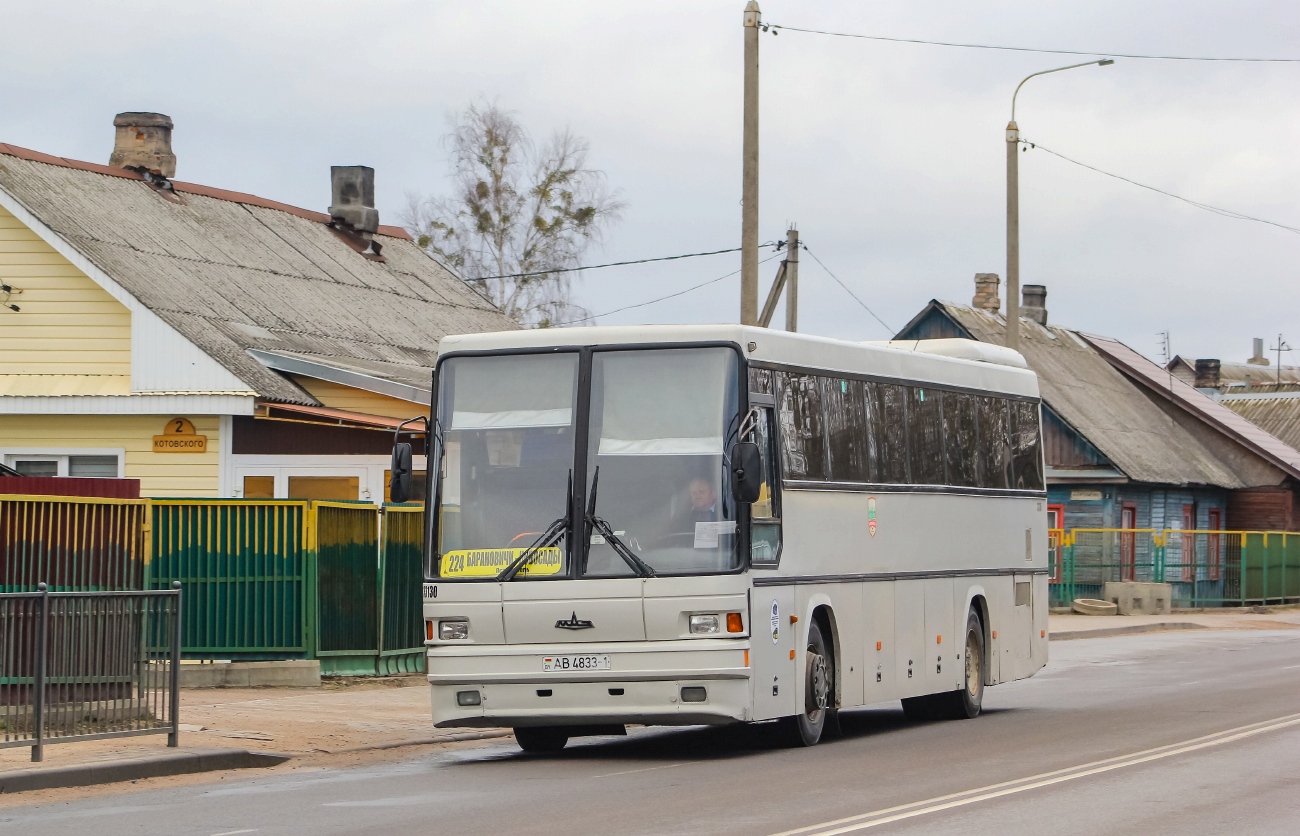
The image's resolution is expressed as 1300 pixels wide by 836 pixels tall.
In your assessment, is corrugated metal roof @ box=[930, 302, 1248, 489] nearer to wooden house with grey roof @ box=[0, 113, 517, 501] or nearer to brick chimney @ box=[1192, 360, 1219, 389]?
brick chimney @ box=[1192, 360, 1219, 389]

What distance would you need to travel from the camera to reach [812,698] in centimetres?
1530

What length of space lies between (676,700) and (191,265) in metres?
16.3

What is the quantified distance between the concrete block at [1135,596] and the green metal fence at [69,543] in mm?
30366

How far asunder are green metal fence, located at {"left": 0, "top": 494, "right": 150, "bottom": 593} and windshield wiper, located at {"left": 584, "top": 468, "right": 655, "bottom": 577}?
4316 millimetres

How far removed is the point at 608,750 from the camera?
15562 millimetres

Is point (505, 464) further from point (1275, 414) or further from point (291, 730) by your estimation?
point (1275, 414)

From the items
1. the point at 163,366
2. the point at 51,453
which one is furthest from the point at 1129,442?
Answer: the point at 51,453

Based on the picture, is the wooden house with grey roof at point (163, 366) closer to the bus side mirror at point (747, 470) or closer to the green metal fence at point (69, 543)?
the green metal fence at point (69, 543)

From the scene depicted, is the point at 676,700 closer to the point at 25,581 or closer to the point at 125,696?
the point at 125,696

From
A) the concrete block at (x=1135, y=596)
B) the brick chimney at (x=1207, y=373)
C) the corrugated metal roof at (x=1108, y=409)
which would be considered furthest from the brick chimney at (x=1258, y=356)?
the concrete block at (x=1135, y=596)

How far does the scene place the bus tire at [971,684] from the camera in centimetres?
1858

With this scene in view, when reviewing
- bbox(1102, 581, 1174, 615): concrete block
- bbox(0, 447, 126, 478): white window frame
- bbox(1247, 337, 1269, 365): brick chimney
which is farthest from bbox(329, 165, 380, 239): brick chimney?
bbox(1247, 337, 1269, 365): brick chimney

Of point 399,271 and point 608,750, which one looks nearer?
point 608,750

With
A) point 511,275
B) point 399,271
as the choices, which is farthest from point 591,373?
point 511,275
